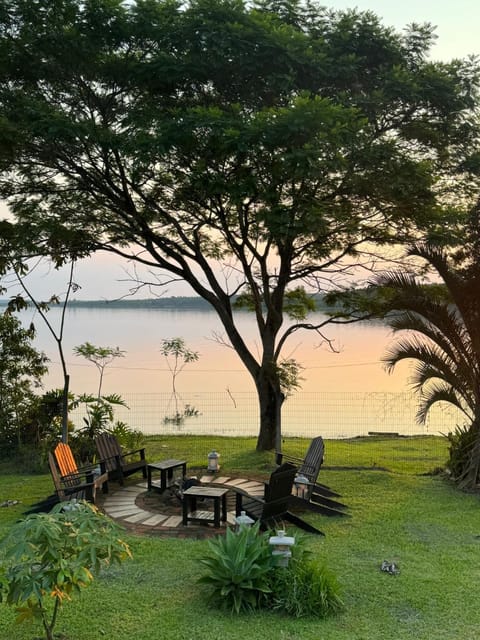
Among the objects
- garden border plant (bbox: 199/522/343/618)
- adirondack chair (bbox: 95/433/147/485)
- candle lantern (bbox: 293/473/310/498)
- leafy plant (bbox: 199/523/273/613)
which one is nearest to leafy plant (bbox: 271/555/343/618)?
garden border plant (bbox: 199/522/343/618)

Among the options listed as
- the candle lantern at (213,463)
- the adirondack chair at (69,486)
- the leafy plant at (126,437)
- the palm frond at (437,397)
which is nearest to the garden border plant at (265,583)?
the adirondack chair at (69,486)

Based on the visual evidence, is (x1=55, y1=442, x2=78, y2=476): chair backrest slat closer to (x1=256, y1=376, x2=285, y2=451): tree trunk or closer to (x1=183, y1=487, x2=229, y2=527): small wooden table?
(x1=183, y1=487, x2=229, y2=527): small wooden table

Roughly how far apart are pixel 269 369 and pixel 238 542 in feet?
21.5

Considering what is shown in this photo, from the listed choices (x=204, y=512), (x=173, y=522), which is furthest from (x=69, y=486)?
(x=204, y=512)

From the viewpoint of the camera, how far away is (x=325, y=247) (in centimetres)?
1096

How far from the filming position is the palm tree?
27.8 feet

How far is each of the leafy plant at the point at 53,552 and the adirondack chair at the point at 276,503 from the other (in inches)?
101

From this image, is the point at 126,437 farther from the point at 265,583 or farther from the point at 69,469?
the point at 265,583

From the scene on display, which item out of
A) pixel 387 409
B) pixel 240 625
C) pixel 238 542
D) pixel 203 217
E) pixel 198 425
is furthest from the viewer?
pixel 387 409

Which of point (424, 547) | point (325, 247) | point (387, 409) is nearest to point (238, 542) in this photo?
point (424, 547)

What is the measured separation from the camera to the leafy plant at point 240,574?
169 inches

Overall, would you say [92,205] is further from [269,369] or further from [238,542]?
[238,542]

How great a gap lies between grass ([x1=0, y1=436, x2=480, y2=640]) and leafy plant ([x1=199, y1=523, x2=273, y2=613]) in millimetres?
130

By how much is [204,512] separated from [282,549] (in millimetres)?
2296
